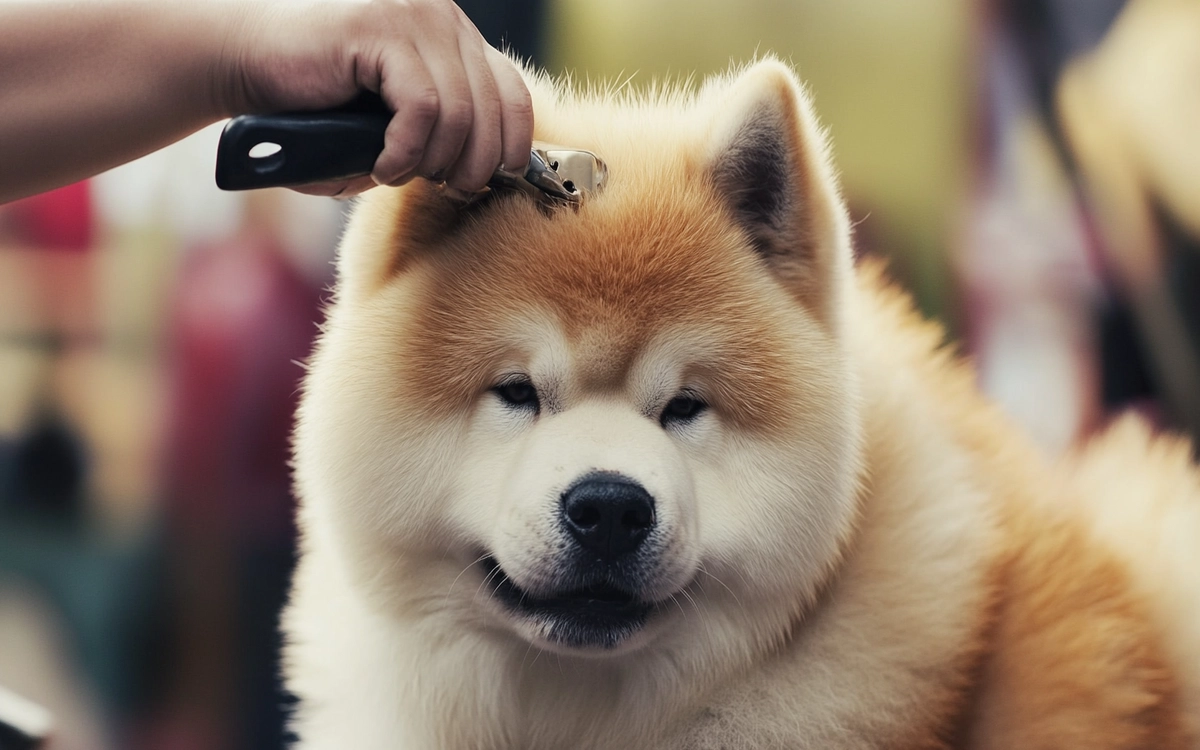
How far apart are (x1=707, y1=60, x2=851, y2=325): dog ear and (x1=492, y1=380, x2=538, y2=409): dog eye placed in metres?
0.25

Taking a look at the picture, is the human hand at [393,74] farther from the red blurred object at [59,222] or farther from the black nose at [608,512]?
the red blurred object at [59,222]

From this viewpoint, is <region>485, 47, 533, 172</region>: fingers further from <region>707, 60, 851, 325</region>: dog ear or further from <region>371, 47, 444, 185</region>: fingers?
<region>707, 60, 851, 325</region>: dog ear

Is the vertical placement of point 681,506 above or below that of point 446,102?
below

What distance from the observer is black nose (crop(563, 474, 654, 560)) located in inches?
30.3

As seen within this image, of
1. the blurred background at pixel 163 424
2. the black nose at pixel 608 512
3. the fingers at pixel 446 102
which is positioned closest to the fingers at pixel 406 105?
the fingers at pixel 446 102

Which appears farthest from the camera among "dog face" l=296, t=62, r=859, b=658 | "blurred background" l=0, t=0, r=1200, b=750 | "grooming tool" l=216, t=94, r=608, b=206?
"blurred background" l=0, t=0, r=1200, b=750

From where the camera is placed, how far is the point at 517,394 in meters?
0.86

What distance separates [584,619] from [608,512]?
12 cm

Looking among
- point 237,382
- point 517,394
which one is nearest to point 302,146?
point 517,394

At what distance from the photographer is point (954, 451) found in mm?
980

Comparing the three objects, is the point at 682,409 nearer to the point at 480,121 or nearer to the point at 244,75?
the point at 480,121

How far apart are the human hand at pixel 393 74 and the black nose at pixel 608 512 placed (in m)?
0.25

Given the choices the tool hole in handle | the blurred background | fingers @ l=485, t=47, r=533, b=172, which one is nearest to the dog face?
fingers @ l=485, t=47, r=533, b=172

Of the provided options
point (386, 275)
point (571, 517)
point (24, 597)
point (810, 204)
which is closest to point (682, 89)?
point (810, 204)
